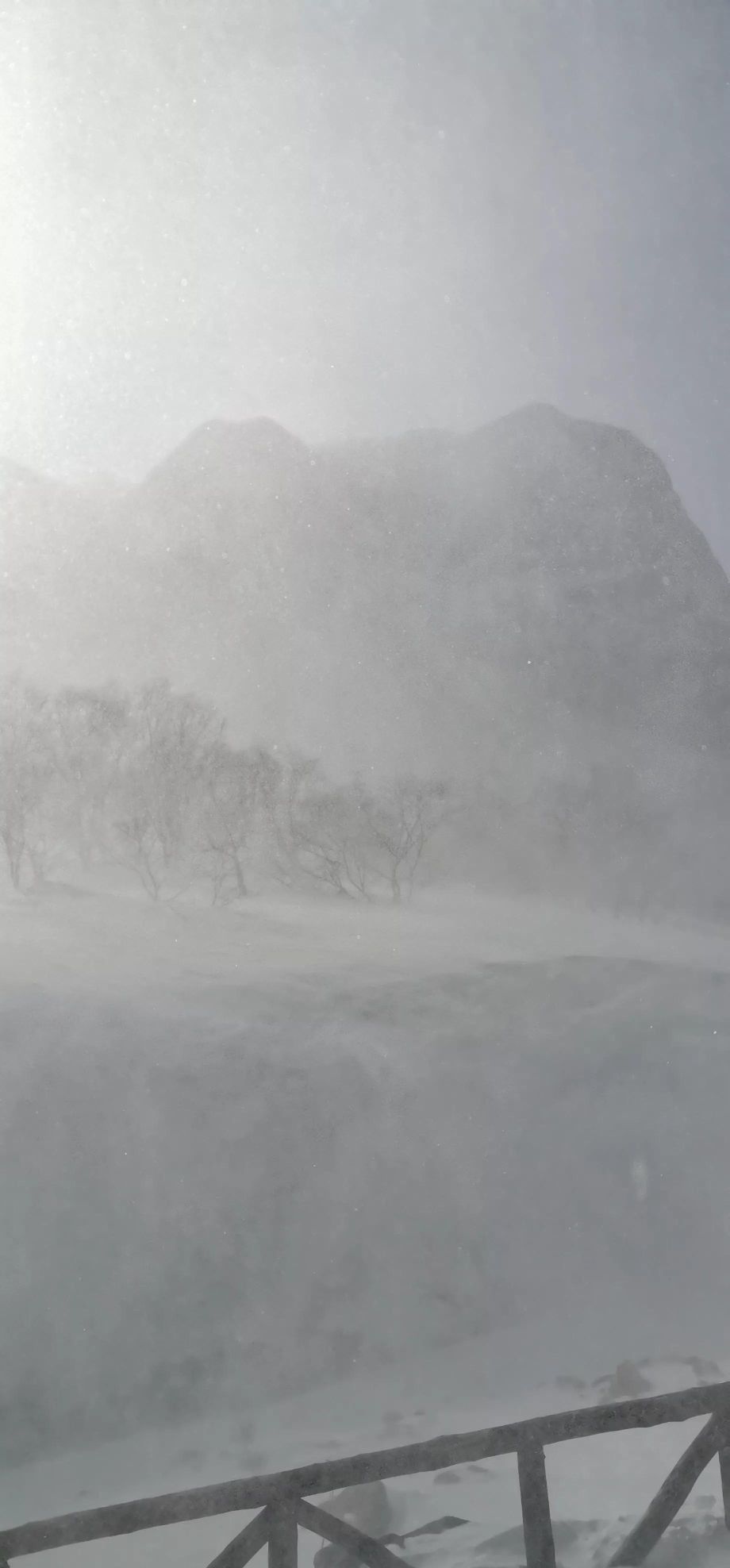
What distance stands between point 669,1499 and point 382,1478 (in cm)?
65

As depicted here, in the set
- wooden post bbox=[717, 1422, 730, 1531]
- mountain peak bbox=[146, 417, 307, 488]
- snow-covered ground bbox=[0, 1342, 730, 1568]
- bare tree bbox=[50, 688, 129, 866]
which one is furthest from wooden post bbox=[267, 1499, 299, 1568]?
mountain peak bbox=[146, 417, 307, 488]

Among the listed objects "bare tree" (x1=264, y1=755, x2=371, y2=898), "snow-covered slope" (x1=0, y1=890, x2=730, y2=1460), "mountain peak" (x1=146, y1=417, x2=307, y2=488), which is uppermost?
"mountain peak" (x1=146, y1=417, x2=307, y2=488)

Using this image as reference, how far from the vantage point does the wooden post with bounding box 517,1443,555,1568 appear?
2.12 metres

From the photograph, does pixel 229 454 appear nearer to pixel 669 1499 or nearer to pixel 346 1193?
pixel 346 1193

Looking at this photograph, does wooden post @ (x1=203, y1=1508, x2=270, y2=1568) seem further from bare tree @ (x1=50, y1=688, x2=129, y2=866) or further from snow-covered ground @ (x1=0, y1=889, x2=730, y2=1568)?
bare tree @ (x1=50, y1=688, x2=129, y2=866)

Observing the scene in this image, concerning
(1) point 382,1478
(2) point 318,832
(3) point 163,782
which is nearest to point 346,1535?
(1) point 382,1478

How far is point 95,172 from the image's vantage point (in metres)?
2.96

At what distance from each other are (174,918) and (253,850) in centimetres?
29

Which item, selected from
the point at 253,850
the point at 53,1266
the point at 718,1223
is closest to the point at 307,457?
the point at 253,850

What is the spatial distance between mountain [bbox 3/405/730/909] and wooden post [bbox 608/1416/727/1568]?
1536 millimetres

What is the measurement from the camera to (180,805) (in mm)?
2910

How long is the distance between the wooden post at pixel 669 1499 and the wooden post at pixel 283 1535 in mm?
726

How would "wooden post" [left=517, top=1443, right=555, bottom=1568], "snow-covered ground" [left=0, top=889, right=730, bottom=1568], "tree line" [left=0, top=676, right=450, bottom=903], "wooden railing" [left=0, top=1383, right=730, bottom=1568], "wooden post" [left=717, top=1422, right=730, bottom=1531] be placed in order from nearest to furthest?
"wooden railing" [left=0, top=1383, right=730, bottom=1568]
"wooden post" [left=517, top=1443, right=555, bottom=1568]
"wooden post" [left=717, top=1422, right=730, bottom=1531]
"snow-covered ground" [left=0, top=889, right=730, bottom=1568]
"tree line" [left=0, top=676, right=450, bottom=903]

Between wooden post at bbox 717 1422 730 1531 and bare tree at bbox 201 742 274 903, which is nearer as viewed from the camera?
wooden post at bbox 717 1422 730 1531
